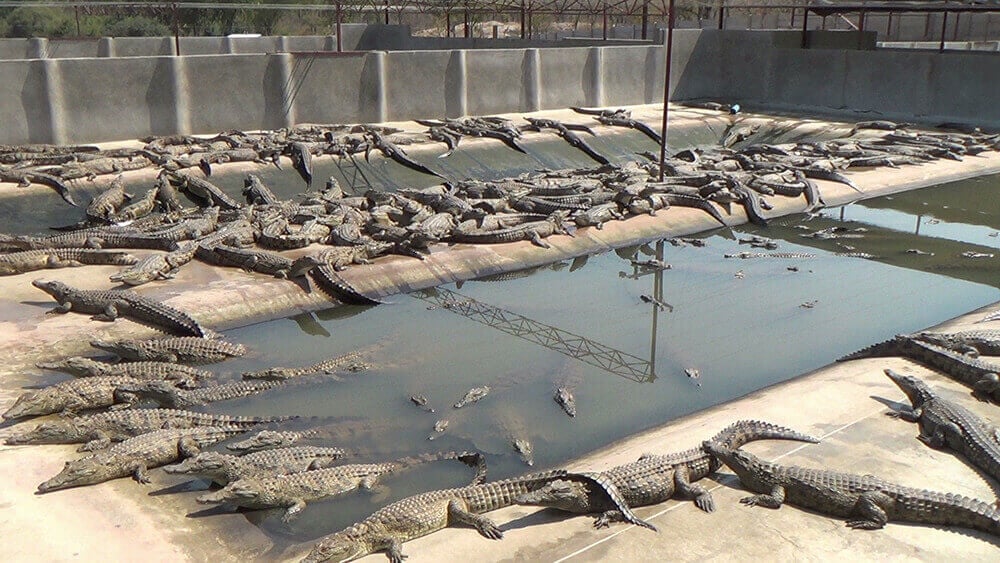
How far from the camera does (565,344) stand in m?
8.91

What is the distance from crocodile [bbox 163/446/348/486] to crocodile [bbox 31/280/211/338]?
9.00 ft

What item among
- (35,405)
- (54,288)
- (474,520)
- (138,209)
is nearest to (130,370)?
(35,405)

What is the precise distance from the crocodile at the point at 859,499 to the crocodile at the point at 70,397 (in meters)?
4.90

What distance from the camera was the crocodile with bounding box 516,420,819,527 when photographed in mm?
5125

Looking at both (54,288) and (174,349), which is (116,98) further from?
(174,349)

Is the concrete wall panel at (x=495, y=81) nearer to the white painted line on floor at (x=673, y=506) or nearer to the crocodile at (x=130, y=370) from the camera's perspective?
the crocodile at (x=130, y=370)

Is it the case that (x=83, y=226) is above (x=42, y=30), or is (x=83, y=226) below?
below

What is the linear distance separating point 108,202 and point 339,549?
982 cm

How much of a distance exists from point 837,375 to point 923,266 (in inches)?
202

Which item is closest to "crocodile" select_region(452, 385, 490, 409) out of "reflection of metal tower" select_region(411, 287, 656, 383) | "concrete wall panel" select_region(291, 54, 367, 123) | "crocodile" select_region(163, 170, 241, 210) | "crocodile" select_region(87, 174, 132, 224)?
"reflection of metal tower" select_region(411, 287, 656, 383)

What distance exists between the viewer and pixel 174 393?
7.12m

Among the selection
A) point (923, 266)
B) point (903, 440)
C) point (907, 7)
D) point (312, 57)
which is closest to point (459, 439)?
point (903, 440)

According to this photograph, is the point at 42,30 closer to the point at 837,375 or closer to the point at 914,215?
the point at 914,215

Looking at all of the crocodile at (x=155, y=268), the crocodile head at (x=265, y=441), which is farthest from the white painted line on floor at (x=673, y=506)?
the crocodile at (x=155, y=268)
